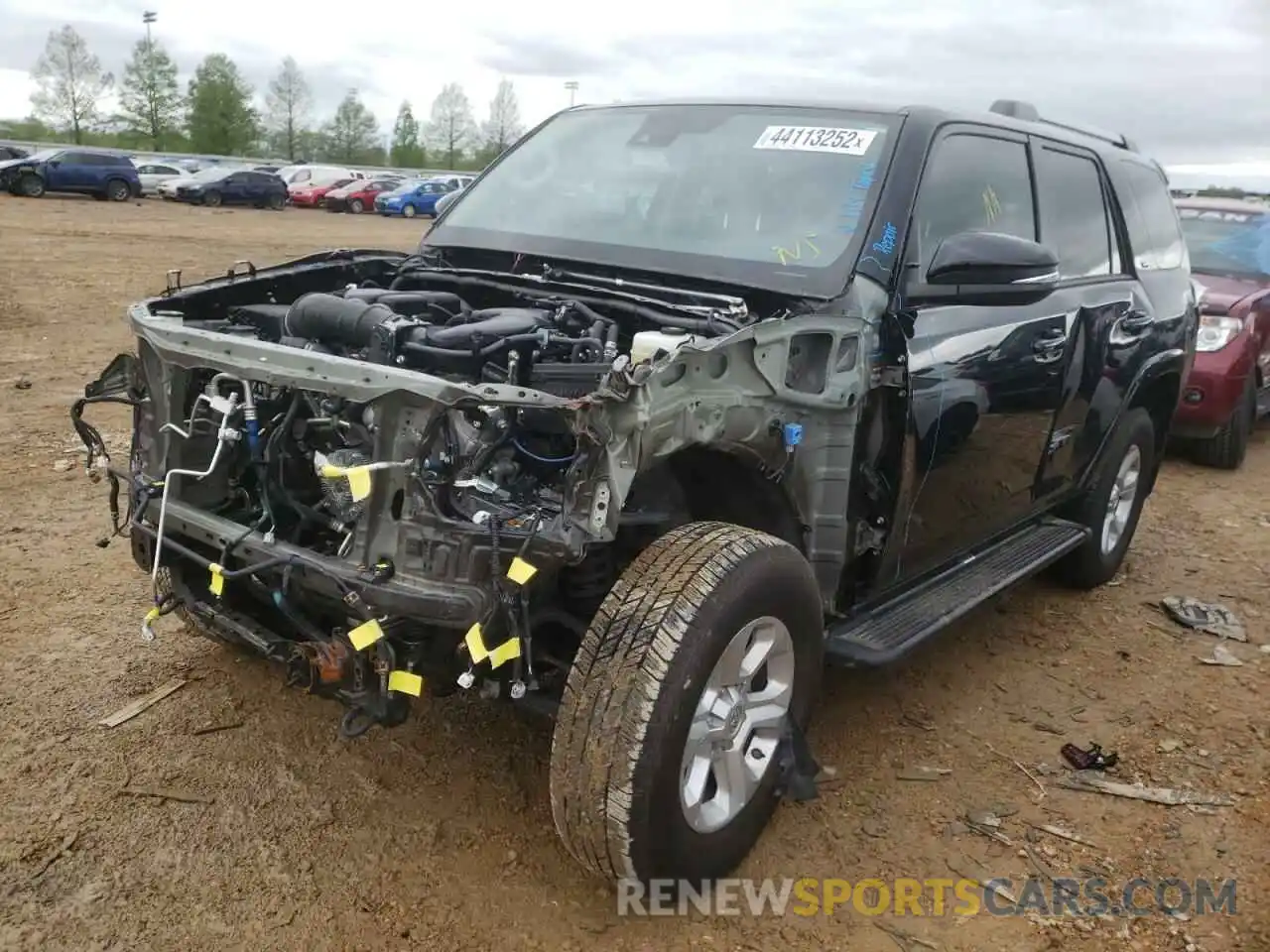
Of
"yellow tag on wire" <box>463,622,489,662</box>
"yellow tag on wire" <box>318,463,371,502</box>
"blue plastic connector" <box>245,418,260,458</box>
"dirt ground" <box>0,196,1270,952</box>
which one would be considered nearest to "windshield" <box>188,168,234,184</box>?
"dirt ground" <box>0,196,1270,952</box>

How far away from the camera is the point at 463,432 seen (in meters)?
2.53

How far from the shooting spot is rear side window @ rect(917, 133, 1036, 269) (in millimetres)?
3434

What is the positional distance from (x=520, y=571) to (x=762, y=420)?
0.88 m

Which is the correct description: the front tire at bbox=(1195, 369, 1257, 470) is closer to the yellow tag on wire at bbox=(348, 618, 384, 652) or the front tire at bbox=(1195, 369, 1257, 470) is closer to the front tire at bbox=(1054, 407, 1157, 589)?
the front tire at bbox=(1054, 407, 1157, 589)

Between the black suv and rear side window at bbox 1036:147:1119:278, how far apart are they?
2cm

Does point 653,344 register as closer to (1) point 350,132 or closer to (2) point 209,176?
(2) point 209,176

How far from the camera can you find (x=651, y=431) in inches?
98.7

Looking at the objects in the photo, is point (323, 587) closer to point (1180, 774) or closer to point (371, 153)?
point (1180, 774)

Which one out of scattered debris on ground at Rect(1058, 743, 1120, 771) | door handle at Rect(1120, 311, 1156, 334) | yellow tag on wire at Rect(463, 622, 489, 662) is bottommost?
scattered debris on ground at Rect(1058, 743, 1120, 771)

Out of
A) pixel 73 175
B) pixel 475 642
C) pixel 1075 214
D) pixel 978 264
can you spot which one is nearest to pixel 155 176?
pixel 73 175

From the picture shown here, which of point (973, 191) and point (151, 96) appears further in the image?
point (151, 96)

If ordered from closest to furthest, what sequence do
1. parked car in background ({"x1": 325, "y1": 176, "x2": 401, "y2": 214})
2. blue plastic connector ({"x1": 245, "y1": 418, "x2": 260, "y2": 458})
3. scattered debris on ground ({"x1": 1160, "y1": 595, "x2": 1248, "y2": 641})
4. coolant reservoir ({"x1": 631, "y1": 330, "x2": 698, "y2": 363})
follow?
1. coolant reservoir ({"x1": 631, "y1": 330, "x2": 698, "y2": 363})
2. blue plastic connector ({"x1": 245, "y1": 418, "x2": 260, "y2": 458})
3. scattered debris on ground ({"x1": 1160, "y1": 595, "x2": 1248, "y2": 641})
4. parked car in background ({"x1": 325, "y1": 176, "x2": 401, "y2": 214})

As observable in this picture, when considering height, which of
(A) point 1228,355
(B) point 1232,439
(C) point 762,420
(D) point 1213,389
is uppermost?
(C) point 762,420

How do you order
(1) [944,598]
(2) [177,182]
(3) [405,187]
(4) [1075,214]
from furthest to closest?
(3) [405,187], (2) [177,182], (4) [1075,214], (1) [944,598]
